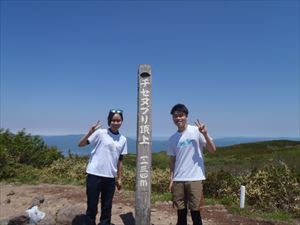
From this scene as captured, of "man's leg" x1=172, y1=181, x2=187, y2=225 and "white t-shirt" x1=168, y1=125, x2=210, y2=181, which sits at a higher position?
"white t-shirt" x1=168, y1=125, x2=210, y2=181

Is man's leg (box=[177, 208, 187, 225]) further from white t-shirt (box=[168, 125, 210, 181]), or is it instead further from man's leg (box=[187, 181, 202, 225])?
white t-shirt (box=[168, 125, 210, 181])

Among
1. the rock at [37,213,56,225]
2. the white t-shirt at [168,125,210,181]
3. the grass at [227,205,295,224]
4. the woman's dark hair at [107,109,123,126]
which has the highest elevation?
the woman's dark hair at [107,109,123,126]

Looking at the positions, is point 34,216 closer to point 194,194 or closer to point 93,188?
point 93,188

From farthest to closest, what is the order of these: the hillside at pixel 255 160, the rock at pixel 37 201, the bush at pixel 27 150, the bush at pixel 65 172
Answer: the hillside at pixel 255 160 → the bush at pixel 27 150 → the bush at pixel 65 172 → the rock at pixel 37 201

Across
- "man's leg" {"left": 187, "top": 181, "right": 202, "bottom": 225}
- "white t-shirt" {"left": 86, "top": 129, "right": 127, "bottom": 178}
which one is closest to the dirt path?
"white t-shirt" {"left": 86, "top": 129, "right": 127, "bottom": 178}

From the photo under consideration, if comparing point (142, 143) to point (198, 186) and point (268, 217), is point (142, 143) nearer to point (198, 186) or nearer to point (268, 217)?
point (198, 186)

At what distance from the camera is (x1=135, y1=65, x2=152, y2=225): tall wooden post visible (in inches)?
263

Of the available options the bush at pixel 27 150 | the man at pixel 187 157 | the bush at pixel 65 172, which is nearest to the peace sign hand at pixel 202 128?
the man at pixel 187 157

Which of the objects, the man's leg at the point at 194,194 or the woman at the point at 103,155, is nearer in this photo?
the man's leg at the point at 194,194

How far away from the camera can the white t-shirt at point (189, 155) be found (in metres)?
5.93

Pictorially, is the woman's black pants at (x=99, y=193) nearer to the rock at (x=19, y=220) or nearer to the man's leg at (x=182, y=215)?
the man's leg at (x=182, y=215)

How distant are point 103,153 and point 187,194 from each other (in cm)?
134

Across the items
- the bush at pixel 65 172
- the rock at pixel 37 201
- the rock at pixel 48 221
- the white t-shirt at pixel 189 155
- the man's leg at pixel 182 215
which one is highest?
the white t-shirt at pixel 189 155

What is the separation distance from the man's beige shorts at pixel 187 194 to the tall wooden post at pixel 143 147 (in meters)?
0.75
